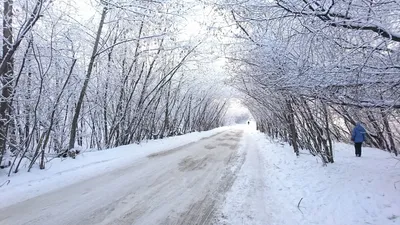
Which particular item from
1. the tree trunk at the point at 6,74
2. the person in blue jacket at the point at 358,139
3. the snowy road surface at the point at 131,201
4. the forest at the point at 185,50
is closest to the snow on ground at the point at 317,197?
the snowy road surface at the point at 131,201

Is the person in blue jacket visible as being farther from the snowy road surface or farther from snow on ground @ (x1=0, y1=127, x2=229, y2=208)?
snow on ground @ (x1=0, y1=127, x2=229, y2=208)

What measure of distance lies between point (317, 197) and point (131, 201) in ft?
11.6

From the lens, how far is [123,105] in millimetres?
14219

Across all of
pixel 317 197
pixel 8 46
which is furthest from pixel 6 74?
pixel 317 197

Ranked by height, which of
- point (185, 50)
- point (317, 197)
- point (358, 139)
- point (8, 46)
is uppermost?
point (185, 50)

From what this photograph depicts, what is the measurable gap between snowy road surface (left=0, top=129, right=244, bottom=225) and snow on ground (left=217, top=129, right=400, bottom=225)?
1.47ft

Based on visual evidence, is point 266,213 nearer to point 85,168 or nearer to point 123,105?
point 85,168

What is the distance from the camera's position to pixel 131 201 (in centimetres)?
488

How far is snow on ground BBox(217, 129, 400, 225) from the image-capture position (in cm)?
438

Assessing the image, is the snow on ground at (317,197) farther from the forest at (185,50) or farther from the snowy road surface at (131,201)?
the forest at (185,50)

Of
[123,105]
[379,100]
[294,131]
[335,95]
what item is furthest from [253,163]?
[123,105]

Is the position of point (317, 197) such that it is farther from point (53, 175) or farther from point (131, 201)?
point (53, 175)

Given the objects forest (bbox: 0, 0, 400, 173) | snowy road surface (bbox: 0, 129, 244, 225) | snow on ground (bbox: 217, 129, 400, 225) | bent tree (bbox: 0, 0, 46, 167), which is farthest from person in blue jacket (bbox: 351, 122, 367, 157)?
bent tree (bbox: 0, 0, 46, 167)

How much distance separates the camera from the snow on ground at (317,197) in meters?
4.38
